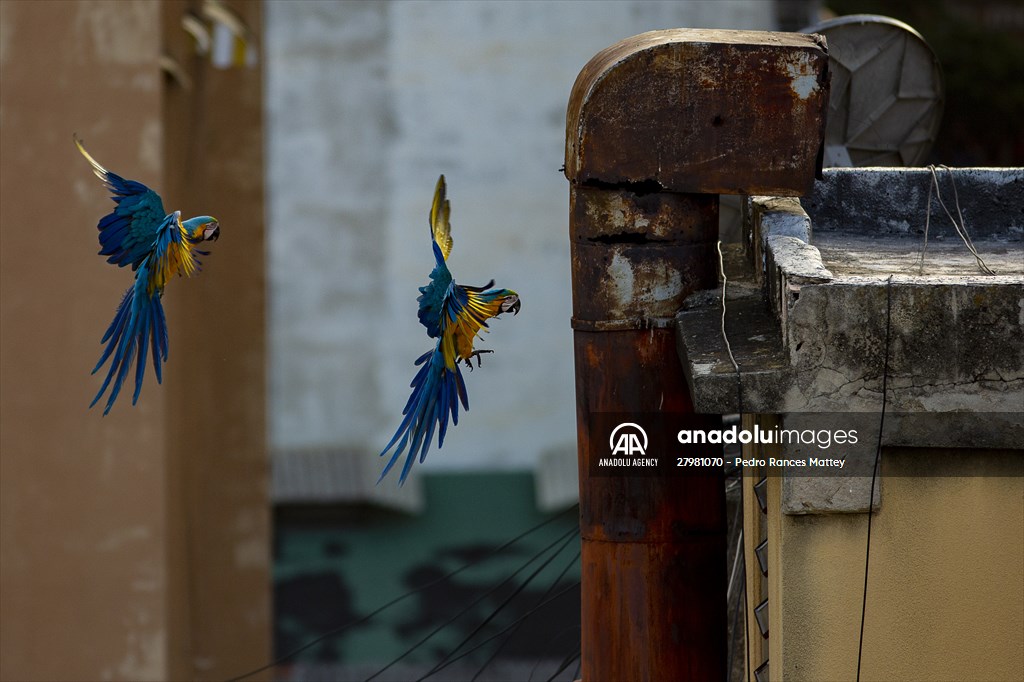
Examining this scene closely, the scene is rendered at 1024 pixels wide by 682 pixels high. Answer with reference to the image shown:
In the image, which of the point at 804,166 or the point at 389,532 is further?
the point at 389,532

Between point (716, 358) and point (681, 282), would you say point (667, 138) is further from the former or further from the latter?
point (716, 358)

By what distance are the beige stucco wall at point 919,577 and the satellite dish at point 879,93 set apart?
328 cm

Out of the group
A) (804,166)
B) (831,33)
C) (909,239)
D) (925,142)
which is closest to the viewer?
(804,166)

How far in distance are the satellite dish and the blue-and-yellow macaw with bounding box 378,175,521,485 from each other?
2792 mm

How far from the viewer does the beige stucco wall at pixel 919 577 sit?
3.65 m

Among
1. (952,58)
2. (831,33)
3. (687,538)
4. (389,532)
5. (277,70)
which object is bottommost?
(389,532)

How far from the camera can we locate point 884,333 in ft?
11.8

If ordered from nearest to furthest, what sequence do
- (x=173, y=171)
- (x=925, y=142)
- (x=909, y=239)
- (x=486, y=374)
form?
(x=909, y=239), (x=925, y=142), (x=173, y=171), (x=486, y=374)

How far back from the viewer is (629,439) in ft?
14.5

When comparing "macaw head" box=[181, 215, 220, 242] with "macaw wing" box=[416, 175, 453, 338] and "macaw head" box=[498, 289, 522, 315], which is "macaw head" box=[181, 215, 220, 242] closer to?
"macaw wing" box=[416, 175, 453, 338]

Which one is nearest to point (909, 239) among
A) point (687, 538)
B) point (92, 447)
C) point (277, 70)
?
point (687, 538)

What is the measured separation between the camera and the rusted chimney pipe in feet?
14.2

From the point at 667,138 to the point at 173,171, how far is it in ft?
14.2

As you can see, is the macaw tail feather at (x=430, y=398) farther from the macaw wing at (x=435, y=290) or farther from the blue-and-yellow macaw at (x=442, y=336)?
the macaw wing at (x=435, y=290)
